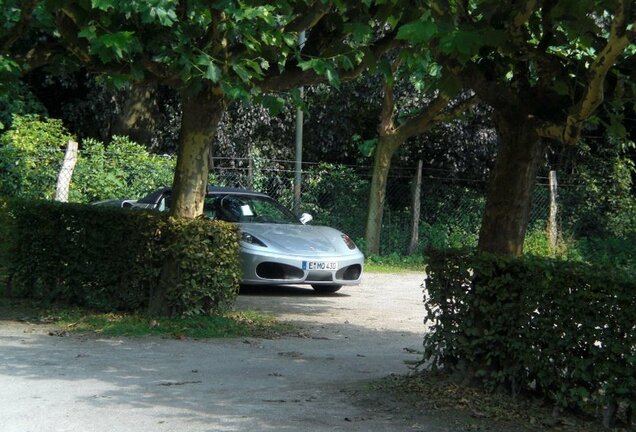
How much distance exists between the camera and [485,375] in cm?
710

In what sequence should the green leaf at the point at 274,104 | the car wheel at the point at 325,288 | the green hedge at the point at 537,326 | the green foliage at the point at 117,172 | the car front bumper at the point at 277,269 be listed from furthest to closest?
the green foliage at the point at 117,172
the car wheel at the point at 325,288
the car front bumper at the point at 277,269
the green leaf at the point at 274,104
the green hedge at the point at 537,326

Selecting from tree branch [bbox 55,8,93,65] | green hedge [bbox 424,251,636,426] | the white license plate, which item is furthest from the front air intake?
green hedge [bbox 424,251,636,426]

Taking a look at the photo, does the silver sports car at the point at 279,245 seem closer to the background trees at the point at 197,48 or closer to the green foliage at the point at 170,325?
the green foliage at the point at 170,325

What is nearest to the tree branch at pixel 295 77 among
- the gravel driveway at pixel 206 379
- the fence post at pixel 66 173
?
the gravel driveway at pixel 206 379

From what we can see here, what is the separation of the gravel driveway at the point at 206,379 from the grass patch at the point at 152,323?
0.30 meters

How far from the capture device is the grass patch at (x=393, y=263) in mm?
19109

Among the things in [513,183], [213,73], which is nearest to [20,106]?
[213,73]

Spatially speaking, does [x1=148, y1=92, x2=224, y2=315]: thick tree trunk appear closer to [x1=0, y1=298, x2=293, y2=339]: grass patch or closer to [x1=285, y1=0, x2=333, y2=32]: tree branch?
[x1=0, y1=298, x2=293, y2=339]: grass patch

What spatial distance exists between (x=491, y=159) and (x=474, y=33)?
1706 centimetres

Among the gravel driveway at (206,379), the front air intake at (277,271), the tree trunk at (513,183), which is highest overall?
the tree trunk at (513,183)

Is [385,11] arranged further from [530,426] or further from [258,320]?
[258,320]

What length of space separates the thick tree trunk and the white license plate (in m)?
2.84

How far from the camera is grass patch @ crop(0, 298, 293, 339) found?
10391mm

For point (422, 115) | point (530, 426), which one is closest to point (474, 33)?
point (530, 426)
